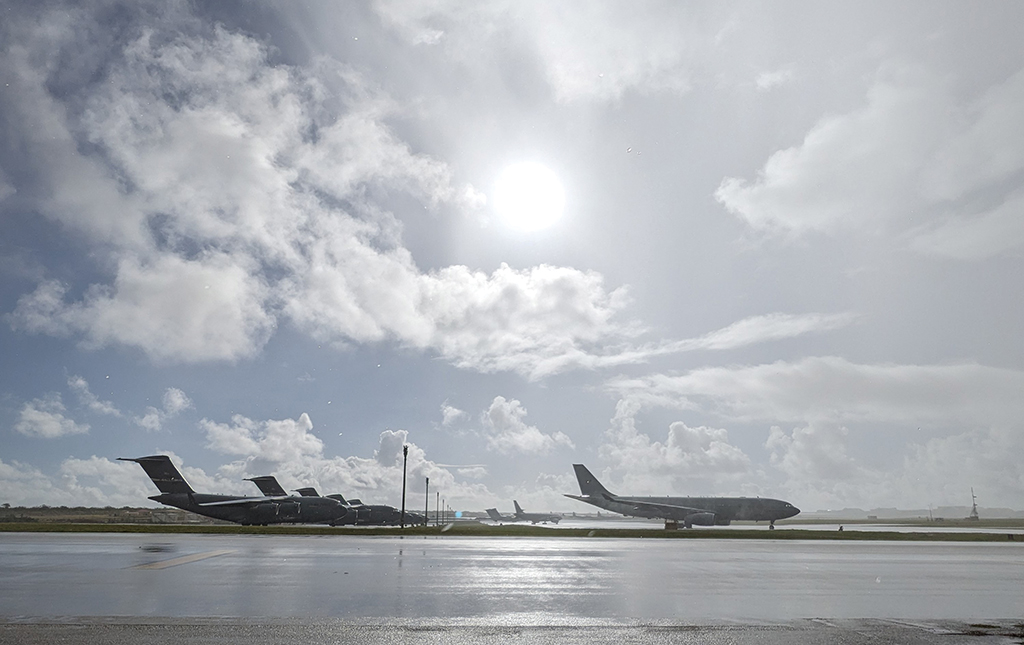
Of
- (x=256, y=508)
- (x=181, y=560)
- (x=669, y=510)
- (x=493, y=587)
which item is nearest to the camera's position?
(x=493, y=587)

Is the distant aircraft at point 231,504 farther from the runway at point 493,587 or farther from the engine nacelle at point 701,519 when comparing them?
the runway at point 493,587

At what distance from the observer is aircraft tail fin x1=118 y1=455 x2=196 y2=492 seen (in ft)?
215

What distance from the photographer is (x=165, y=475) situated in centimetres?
6581

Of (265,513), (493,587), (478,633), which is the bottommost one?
(265,513)

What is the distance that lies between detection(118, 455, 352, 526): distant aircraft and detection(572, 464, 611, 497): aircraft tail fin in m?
36.5

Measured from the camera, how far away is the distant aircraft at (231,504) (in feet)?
206

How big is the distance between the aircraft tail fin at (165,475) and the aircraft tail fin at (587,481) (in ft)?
163

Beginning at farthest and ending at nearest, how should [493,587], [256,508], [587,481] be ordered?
[587,481] < [256,508] < [493,587]

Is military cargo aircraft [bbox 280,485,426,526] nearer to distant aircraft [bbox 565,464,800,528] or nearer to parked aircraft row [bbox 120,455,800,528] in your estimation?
parked aircraft row [bbox 120,455,800,528]

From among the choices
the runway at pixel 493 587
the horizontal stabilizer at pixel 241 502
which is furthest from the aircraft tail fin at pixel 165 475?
the runway at pixel 493 587

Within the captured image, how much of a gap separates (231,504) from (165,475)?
8735 millimetres

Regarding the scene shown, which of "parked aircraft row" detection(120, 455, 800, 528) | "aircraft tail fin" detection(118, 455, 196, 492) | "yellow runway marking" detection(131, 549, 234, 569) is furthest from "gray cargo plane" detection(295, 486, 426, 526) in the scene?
"yellow runway marking" detection(131, 549, 234, 569)

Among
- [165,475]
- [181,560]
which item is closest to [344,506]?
[165,475]

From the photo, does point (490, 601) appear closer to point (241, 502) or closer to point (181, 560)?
point (181, 560)
